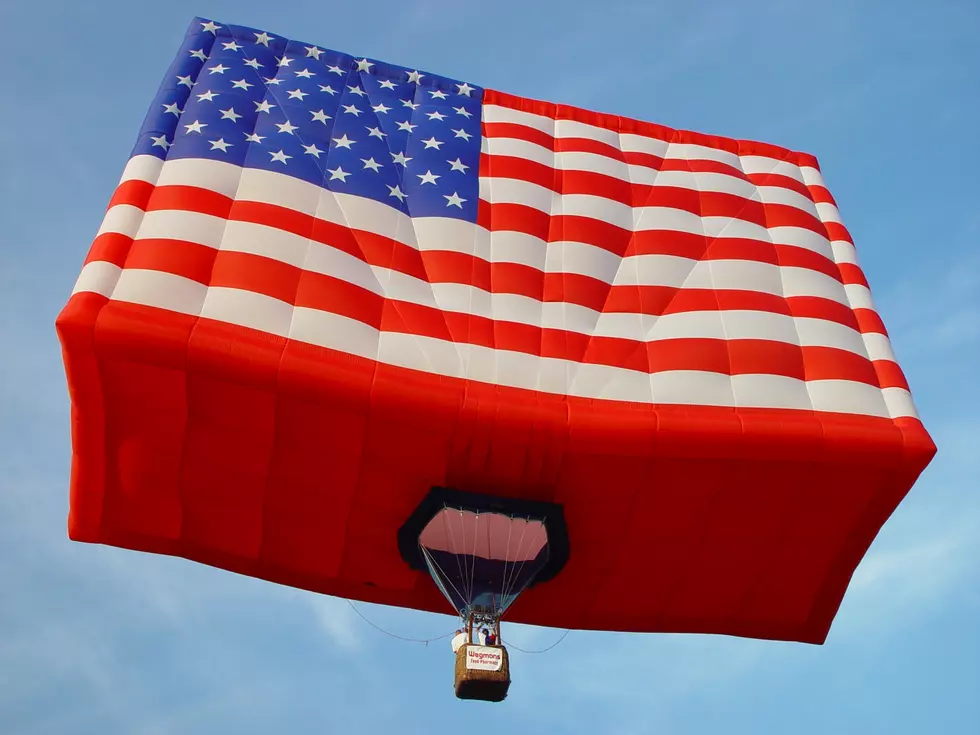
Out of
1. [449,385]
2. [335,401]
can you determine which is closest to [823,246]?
[449,385]

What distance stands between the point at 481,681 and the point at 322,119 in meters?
10.6

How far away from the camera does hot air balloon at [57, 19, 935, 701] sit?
16.5m

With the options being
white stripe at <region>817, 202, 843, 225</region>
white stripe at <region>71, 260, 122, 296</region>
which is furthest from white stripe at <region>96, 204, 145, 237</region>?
white stripe at <region>817, 202, 843, 225</region>

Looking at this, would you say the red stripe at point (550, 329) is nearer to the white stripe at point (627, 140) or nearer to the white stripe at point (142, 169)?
the white stripe at point (142, 169)

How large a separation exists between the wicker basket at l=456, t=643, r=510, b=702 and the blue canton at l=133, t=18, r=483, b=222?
7.73 metres

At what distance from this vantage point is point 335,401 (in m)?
16.3

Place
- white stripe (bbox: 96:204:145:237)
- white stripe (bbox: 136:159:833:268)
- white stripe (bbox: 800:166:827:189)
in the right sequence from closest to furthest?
1. white stripe (bbox: 96:204:145:237)
2. white stripe (bbox: 136:159:833:268)
3. white stripe (bbox: 800:166:827:189)

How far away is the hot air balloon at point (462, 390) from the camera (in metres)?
16.5

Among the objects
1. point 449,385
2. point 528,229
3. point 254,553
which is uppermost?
point 528,229

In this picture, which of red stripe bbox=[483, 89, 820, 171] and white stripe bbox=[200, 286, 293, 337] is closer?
white stripe bbox=[200, 286, 293, 337]

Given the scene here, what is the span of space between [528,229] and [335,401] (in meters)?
5.63

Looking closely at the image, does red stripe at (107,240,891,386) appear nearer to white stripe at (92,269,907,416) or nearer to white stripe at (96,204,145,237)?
white stripe at (92,269,907,416)

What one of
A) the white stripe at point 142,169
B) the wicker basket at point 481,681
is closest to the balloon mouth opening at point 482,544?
the wicker basket at point 481,681

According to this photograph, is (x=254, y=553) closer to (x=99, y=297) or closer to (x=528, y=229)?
(x=99, y=297)
